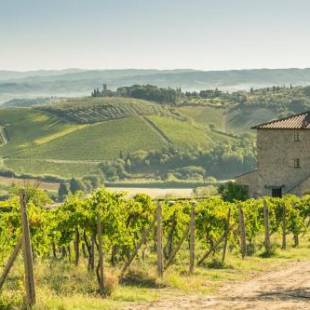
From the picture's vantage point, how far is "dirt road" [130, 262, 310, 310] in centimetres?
1556

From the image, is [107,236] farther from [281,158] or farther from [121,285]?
[281,158]

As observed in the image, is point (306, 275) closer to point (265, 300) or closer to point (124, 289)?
point (265, 300)

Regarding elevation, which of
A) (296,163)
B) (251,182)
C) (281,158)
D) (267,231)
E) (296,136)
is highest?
(296,136)

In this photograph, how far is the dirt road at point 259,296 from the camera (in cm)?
1556

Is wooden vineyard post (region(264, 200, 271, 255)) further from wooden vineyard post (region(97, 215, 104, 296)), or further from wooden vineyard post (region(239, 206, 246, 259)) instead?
wooden vineyard post (region(97, 215, 104, 296))

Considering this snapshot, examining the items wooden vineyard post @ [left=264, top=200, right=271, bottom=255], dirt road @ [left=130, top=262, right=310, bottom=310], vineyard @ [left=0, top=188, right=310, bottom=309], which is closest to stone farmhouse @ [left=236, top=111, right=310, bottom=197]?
wooden vineyard post @ [left=264, top=200, right=271, bottom=255]

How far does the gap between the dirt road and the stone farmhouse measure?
41.2 meters

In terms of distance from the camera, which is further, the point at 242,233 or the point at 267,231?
the point at 267,231

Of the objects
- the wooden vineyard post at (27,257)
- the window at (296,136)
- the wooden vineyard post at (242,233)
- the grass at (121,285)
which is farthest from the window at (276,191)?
the wooden vineyard post at (27,257)

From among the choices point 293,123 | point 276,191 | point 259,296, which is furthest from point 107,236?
point 293,123

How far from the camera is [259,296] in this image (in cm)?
1745

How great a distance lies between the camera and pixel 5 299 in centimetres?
1432

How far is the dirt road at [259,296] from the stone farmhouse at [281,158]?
4125cm

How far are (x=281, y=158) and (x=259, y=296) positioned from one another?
47071mm
